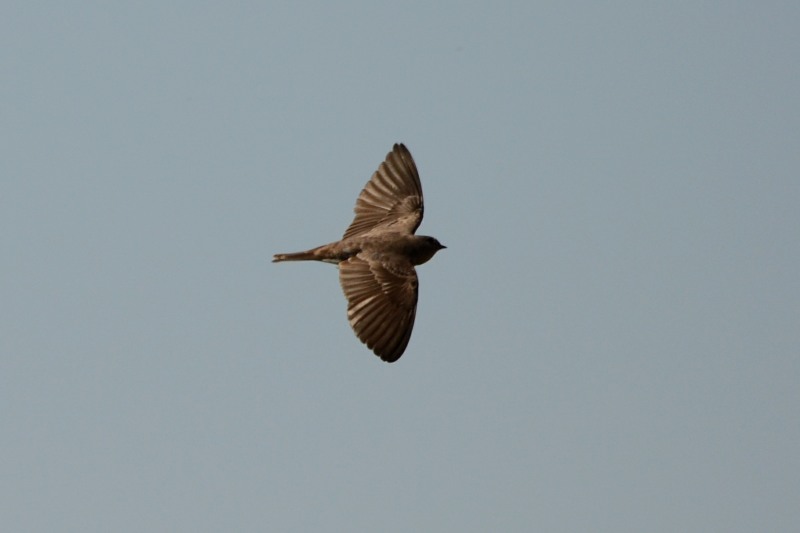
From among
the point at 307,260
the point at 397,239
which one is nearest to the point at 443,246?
the point at 397,239

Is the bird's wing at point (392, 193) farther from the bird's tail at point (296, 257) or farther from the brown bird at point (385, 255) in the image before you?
the bird's tail at point (296, 257)

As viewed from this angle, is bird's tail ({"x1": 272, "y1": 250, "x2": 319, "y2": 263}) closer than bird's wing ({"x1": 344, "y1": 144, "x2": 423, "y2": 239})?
Yes

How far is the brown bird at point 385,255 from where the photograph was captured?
62.9 ft

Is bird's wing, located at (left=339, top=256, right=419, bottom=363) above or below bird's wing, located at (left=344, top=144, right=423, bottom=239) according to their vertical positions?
below

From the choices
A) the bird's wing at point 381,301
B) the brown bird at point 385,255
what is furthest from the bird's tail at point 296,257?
the bird's wing at point 381,301

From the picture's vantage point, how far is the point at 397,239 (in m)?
20.7

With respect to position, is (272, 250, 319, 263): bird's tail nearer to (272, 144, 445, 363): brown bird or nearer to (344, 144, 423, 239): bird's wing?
(272, 144, 445, 363): brown bird

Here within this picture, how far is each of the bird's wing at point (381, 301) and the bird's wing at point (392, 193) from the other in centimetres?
192

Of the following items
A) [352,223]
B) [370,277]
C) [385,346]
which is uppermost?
[352,223]

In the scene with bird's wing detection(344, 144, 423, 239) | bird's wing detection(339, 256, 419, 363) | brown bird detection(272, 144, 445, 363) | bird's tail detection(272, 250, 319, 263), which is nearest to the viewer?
bird's wing detection(339, 256, 419, 363)

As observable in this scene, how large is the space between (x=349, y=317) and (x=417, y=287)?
4.10ft

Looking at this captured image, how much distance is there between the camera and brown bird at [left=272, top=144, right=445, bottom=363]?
755 inches

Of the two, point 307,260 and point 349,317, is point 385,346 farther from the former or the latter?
point 307,260

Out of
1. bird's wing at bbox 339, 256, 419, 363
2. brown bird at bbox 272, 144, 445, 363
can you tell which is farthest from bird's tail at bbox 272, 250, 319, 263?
bird's wing at bbox 339, 256, 419, 363
